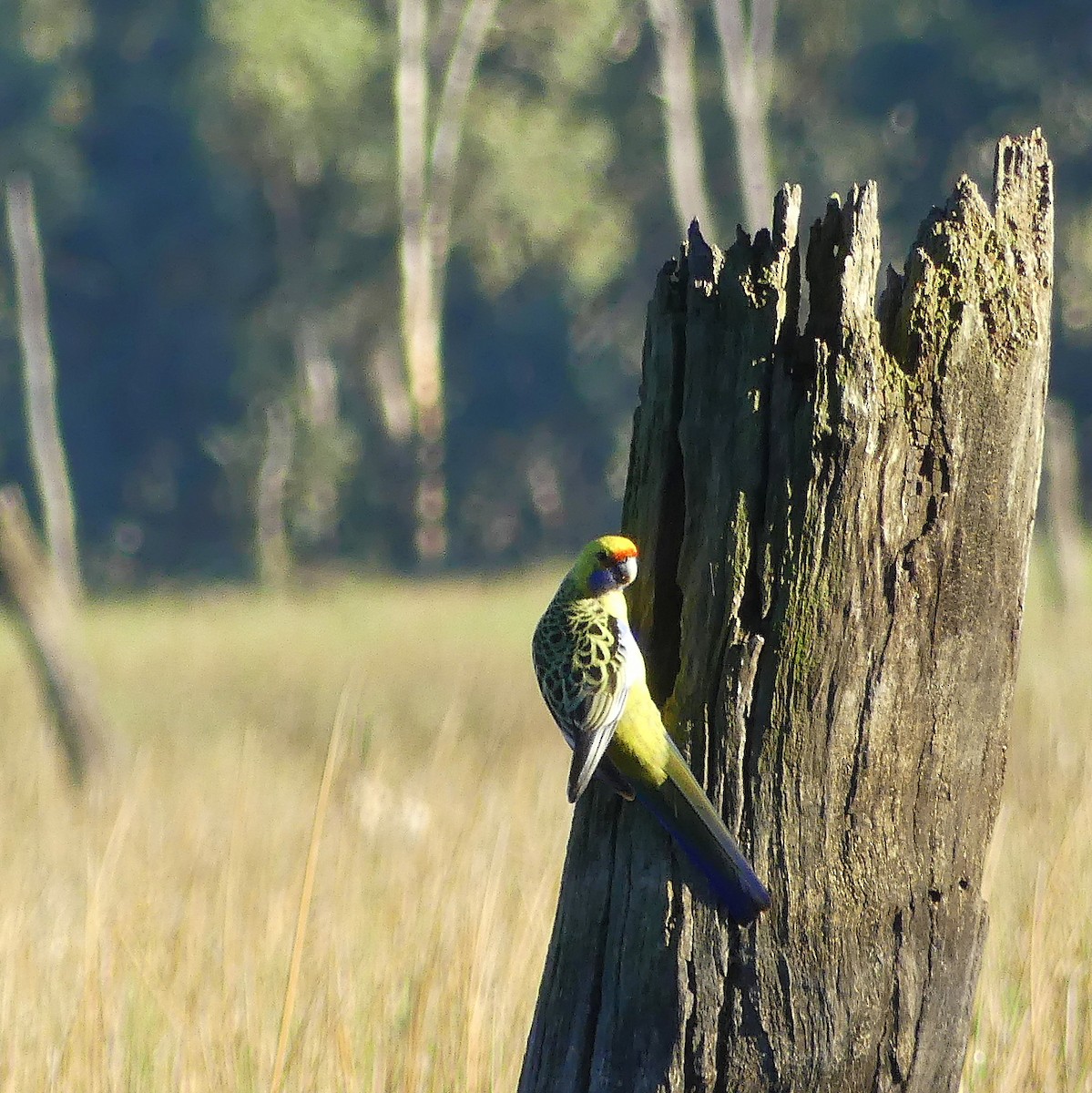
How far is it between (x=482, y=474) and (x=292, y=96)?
45.8 ft

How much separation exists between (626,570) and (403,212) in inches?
1213

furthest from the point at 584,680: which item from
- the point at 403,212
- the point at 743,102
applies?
the point at 403,212

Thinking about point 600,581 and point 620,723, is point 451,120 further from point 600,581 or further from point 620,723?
point 620,723

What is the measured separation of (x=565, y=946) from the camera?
2.01 meters

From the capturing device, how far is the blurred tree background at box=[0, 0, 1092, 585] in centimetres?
3431

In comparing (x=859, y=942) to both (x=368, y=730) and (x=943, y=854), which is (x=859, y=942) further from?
(x=368, y=730)

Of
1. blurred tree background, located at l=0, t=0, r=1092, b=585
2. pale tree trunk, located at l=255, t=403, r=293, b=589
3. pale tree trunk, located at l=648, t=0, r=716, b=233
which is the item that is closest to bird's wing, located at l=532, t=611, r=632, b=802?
pale tree trunk, located at l=648, t=0, r=716, b=233

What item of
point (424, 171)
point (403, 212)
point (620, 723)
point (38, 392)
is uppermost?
point (424, 171)

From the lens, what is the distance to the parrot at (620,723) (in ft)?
6.17

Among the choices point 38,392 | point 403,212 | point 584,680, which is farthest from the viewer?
point 38,392

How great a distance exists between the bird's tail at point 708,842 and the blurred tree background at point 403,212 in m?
A: 25.7

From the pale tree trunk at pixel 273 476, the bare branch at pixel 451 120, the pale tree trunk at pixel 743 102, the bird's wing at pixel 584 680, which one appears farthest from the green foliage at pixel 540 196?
the bird's wing at pixel 584 680

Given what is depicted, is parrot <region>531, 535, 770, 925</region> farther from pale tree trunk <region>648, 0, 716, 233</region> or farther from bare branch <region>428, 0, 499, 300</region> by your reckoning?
bare branch <region>428, 0, 499, 300</region>

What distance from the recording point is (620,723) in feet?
6.41
